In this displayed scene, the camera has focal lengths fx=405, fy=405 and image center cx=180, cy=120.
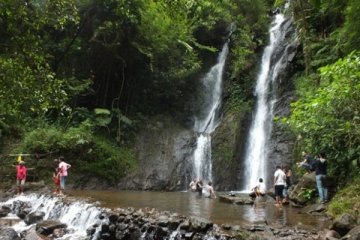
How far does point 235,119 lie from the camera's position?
23.1m

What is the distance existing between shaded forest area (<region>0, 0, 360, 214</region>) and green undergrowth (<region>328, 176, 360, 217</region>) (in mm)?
918

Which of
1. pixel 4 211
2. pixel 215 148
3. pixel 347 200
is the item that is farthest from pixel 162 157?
pixel 347 200

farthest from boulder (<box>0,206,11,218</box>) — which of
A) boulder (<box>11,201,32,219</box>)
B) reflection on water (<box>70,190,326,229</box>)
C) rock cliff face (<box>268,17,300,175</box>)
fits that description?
rock cliff face (<box>268,17,300,175</box>)

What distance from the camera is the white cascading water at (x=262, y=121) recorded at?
2088cm

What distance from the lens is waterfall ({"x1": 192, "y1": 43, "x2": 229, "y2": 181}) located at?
2214cm

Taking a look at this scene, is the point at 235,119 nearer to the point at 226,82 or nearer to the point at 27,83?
the point at 226,82

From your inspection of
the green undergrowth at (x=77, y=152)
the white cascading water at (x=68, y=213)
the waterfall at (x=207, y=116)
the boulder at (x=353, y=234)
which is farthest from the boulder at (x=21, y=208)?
the boulder at (x=353, y=234)

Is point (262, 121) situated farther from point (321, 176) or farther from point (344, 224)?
point (344, 224)

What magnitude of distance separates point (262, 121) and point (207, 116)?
12.8 ft

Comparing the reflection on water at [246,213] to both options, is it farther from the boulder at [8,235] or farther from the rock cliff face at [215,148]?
the rock cliff face at [215,148]

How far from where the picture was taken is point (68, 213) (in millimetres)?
13367

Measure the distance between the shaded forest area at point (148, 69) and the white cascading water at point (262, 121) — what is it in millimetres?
701

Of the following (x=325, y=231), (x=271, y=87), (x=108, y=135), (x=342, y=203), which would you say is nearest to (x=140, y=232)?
(x=325, y=231)

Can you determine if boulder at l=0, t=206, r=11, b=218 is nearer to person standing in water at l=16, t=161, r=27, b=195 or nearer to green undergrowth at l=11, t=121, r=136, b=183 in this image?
person standing in water at l=16, t=161, r=27, b=195
